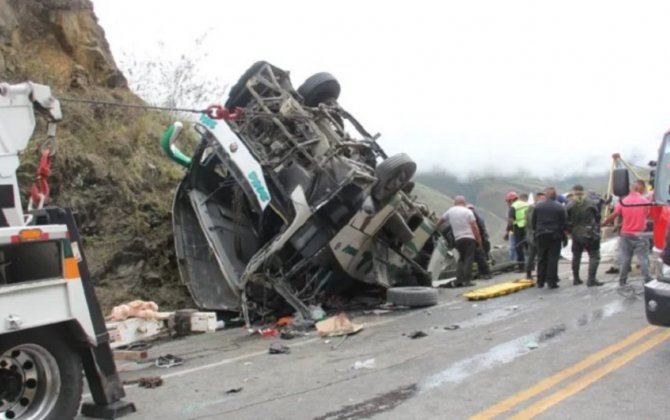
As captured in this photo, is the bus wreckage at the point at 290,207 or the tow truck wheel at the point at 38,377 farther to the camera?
the bus wreckage at the point at 290,207

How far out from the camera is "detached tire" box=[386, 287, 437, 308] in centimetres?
924

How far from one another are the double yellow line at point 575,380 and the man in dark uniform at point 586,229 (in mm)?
3875

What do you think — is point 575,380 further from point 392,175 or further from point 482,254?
point 482,254

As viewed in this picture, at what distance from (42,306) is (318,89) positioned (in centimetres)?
630

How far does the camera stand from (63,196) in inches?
397

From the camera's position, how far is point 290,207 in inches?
336

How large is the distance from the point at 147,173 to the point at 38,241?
721 centimetres

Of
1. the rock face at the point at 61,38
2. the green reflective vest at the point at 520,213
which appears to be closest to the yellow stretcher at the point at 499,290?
the green reflective vest at the point at 520,213

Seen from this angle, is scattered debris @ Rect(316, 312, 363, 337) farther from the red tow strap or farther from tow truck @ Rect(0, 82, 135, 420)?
the red tow strap

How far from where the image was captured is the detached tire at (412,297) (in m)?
9.24

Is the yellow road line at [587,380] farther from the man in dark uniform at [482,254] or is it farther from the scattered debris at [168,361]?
the man in dark uniform at [482,254]

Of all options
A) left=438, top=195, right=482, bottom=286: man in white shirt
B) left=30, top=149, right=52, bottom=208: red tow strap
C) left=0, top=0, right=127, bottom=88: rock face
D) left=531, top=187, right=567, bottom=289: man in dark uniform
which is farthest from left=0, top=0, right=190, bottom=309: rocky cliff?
left=531, top=187, right=567, bottom=289: man in dark uniform

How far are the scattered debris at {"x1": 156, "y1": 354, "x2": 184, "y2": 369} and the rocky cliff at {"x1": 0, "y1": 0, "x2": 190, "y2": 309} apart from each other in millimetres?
2690

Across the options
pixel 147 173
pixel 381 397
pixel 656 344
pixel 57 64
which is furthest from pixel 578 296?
pixel 57 64
